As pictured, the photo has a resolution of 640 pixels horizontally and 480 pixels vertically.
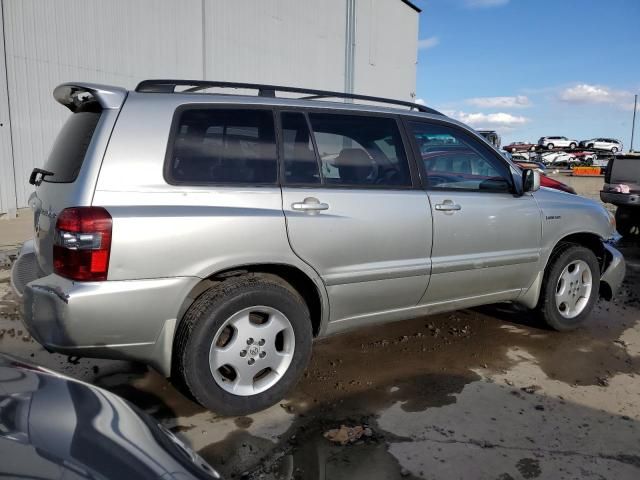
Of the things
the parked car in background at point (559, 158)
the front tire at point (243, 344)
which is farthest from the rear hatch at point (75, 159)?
the parked car in background at point (559, 158)

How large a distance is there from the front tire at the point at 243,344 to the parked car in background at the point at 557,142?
Answer: 5358 cm

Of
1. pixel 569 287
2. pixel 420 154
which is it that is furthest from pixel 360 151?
pixel 569 287

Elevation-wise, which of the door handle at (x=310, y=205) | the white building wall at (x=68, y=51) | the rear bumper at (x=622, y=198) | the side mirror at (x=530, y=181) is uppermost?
the white building wall at (x=68, y=51)

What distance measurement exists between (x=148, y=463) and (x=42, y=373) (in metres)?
0.62

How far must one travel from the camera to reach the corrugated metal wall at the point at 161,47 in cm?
1070

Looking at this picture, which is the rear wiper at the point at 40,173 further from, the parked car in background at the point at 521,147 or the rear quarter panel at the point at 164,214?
the parked car in background at the point at 521,147

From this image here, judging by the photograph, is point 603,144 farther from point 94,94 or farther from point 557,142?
point 94,94

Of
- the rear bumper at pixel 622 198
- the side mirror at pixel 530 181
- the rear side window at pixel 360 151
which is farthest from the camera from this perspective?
the rear bumper at pixel 622 198

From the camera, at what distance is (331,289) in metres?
3.22

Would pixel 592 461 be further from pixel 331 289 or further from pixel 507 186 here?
pixel 507 186

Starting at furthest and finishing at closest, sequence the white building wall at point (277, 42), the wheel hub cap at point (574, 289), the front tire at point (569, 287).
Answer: the white building wall at point (277, 42)
the wheel hub cap at point (574, 289)
the front tire at point (569, 287)

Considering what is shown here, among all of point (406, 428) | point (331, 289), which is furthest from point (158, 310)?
point (406, 428)

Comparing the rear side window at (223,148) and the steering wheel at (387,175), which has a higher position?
the rear side window at (223,148)

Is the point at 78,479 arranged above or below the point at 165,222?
below
